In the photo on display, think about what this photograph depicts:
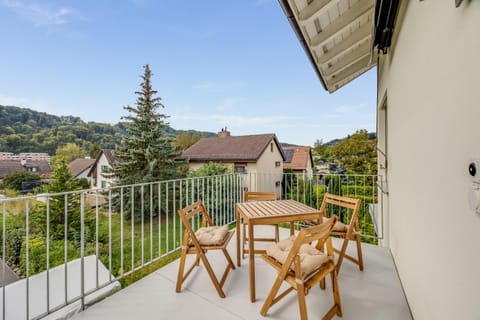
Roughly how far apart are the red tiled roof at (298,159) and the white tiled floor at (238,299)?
17.6 m

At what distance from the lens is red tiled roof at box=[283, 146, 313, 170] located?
19845mm

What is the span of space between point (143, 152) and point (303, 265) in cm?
1326

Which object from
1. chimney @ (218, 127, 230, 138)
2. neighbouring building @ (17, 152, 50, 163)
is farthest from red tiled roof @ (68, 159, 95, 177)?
chimney @ (218, 127, 230, 138)

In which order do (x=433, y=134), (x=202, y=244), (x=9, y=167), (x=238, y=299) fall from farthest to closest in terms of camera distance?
(x=9, y=167)
(x=202, y=244)
(x=238, y=299)
(x=433, y=134)

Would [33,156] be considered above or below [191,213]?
above

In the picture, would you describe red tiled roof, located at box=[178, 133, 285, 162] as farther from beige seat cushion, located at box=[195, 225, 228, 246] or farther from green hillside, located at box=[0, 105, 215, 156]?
beige seat cushion, located at box=[195, 225, 228, 246]

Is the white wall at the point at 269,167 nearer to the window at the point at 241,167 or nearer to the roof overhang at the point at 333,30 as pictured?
the window at the point at 241,167

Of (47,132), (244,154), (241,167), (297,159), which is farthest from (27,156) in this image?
(297,159)

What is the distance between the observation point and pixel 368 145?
36.9 ft

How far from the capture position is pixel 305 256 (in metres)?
1.82

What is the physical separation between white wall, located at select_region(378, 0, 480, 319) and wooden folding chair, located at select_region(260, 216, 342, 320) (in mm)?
601

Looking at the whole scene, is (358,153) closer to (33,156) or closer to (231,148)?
(231,148)

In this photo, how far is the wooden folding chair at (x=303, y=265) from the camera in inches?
61.0

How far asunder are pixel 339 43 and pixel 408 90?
165cm
